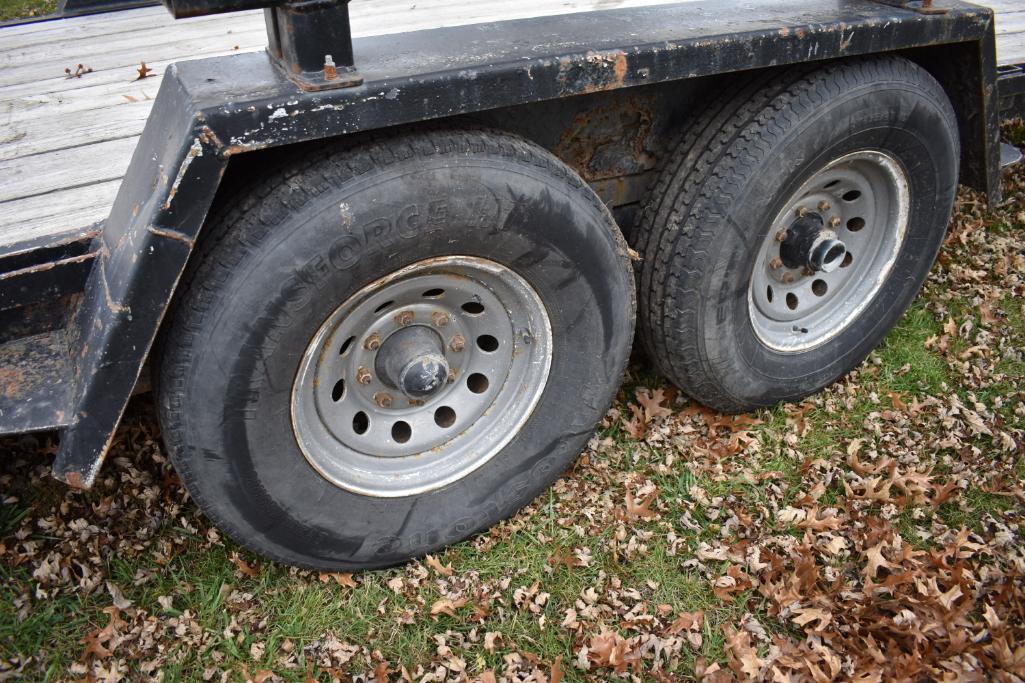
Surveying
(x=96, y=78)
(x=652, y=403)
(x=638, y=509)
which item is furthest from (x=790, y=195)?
(x=96, y=78)

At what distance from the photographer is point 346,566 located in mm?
2770

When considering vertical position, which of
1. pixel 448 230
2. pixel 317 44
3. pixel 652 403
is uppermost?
pixel 317 44

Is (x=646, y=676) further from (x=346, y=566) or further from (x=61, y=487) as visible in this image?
(x=61, y=487)

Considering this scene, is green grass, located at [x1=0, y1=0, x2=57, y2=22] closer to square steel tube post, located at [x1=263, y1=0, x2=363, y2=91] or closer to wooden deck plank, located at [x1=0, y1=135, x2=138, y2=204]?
wooden deck plank, located at [x1=0, y1=135, x2=138, y2=204]

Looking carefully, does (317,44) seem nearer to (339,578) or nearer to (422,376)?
(422,376)

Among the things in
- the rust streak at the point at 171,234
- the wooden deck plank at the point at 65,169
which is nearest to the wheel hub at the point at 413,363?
the rust streak at the point at 171,234

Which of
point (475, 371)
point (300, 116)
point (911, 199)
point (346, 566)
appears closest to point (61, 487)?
point (346, 566)

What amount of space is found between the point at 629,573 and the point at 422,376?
106 cm

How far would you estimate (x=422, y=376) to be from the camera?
2594 mm

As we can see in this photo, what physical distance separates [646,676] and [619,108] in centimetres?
185

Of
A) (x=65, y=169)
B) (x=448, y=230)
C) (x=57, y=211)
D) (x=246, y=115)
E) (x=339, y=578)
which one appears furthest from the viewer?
(x=339, y=578)

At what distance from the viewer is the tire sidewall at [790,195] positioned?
9.08 ft

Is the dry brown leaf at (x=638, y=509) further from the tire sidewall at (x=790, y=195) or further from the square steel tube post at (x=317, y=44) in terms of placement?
the square steel tube post at (x=317, y=44)

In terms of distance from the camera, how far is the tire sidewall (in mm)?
2768
